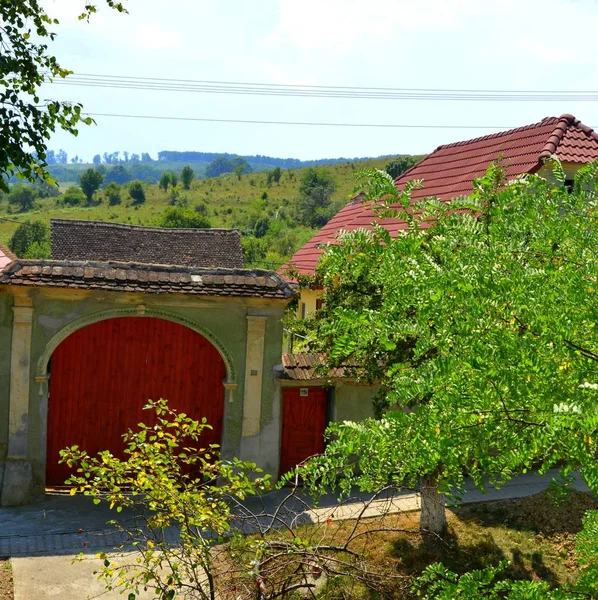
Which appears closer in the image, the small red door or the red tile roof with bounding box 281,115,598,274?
the small red door

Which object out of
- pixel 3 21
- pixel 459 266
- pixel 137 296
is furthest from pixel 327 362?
pixel 459 266

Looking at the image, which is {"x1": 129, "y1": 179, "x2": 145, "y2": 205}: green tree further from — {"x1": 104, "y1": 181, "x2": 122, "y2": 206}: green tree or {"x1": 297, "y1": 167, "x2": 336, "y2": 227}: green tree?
{"x1": 297, "y1": 167, "x2": 336, "y2": 227}: green tree

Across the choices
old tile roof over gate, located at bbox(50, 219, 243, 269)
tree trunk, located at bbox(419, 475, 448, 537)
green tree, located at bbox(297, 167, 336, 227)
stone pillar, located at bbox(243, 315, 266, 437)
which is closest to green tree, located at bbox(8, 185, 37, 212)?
green tree, located at bbox(297, 167, 336, 227)

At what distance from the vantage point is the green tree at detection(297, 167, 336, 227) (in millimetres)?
67875

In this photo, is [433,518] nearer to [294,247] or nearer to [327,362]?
[327,362]

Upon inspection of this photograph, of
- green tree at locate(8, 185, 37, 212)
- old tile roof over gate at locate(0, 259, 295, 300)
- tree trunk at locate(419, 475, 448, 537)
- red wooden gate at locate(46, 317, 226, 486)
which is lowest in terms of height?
tree trunk at locate(419, 475, 448, 537)

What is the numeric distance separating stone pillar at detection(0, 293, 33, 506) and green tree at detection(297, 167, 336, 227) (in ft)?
179

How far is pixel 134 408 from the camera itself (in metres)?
13.2

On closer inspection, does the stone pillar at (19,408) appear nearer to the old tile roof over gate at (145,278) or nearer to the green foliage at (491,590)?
the old tile roof over gate at (145,278)

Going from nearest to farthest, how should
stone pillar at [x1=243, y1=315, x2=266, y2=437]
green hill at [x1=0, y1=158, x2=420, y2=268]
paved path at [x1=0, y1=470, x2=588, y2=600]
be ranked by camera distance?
paved path at [x1=0, y1=470, x2=588, y2=600], stone pillar at [x1=243, y1=315, x2=266, y2=437], green hill at [x1=0, y1=158, x2=420, y2=268]

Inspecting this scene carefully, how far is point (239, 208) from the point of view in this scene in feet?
251

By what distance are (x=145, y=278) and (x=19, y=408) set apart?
298 cm

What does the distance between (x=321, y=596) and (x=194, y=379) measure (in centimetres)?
567

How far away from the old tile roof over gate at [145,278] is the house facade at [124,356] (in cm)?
2
